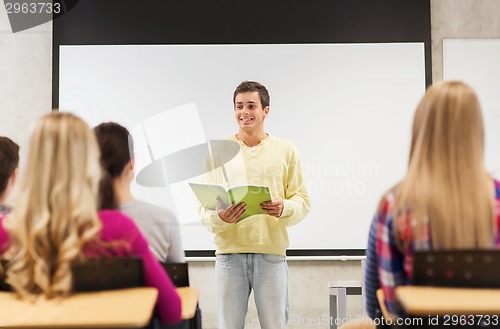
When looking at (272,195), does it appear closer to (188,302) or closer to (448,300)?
(188,302)

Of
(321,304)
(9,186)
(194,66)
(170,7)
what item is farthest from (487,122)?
(9,186)

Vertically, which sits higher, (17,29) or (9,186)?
(17,29)

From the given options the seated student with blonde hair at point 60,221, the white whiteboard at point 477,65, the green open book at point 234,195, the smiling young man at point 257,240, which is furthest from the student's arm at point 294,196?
the white whiteboard at point 477,65

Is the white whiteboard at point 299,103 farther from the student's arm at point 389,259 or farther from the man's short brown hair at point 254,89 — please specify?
the student's arm at point 389,259

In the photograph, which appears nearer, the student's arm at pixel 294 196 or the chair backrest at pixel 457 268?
the chair backrest at pixel 457 268

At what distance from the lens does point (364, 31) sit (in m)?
4.35

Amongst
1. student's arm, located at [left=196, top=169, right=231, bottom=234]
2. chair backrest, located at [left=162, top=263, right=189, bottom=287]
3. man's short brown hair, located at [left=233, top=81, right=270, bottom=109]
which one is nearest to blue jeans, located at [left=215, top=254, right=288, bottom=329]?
student's arm, located at [left=196, top=169, right=231, bottom=234]

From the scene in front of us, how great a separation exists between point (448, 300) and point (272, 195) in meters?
1.77

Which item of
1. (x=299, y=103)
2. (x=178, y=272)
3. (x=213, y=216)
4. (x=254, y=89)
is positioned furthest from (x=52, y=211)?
(x=299, y=103)

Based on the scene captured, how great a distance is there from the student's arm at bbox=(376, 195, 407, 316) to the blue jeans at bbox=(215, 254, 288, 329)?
137cm

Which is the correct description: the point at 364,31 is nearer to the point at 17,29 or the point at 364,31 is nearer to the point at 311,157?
the point at 311,157

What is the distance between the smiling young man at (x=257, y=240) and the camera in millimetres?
3000

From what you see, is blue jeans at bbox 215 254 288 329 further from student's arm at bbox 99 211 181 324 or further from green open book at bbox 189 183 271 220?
student's arm at bbox 99 211 181 324

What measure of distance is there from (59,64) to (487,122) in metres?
3.27
